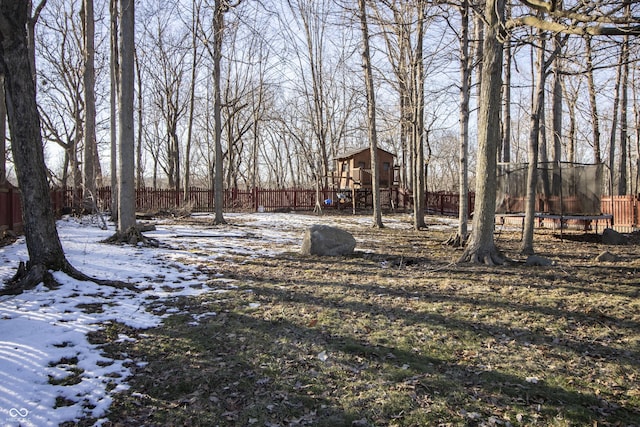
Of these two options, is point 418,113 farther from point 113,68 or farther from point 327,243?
point 113,68

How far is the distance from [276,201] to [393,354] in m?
24.2

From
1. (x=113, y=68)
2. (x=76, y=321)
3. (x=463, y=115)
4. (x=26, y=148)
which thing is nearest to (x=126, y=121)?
(x=113, y=68)

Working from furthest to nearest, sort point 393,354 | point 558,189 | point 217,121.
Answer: point 217,121 < point 558,189 < point 393,354

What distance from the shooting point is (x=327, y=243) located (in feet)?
29.4

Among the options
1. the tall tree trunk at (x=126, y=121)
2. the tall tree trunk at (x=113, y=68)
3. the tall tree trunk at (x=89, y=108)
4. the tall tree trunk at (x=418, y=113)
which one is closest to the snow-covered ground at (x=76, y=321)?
the tall tree trunk at (x=126, y=121)

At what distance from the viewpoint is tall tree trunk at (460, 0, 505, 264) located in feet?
24.5

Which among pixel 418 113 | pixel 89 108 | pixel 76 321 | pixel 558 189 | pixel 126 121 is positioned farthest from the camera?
pixel 89 108

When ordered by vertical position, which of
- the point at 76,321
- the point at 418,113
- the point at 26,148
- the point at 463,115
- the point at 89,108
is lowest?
the point at 76,321

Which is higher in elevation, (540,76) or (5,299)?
(540,76)

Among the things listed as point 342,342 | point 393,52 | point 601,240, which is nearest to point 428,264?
point 342,342

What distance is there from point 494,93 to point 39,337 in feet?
25.4

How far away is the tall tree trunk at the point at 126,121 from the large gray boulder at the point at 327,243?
14.1 ft

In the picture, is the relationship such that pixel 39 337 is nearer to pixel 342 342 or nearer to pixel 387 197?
pixel 342 342

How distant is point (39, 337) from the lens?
3.90m
